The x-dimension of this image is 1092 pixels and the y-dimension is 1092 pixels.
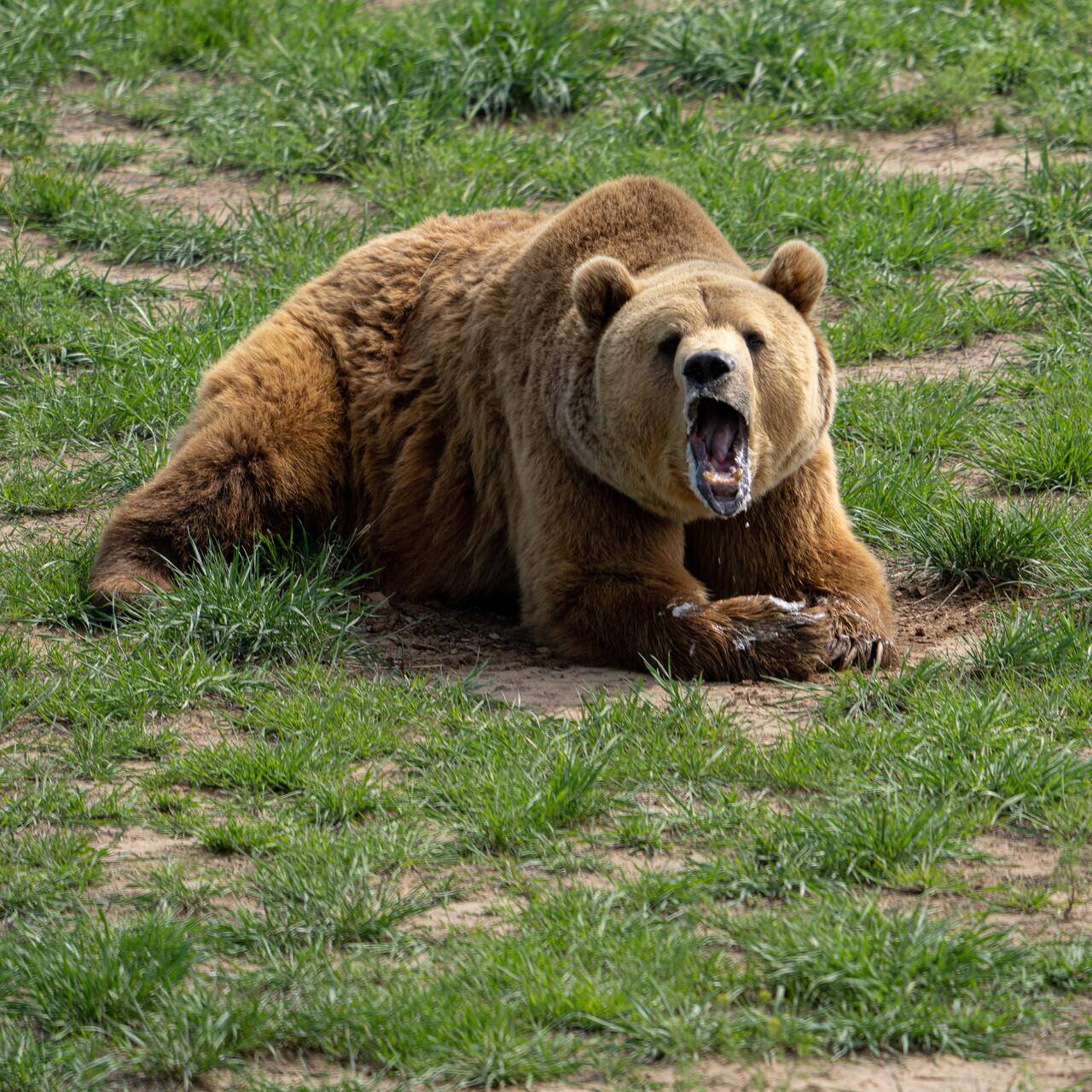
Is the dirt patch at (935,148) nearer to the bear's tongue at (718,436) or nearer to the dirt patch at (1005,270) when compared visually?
the dirt patch at (1005,270)

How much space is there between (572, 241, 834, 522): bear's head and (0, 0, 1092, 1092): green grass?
2.40ft

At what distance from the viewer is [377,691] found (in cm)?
553

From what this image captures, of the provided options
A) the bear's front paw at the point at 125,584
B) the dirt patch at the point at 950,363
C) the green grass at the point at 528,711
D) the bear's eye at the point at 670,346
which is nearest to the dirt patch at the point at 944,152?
the green grass at the point at 528,711

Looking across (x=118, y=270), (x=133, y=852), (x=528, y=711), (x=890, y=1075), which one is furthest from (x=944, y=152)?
(x=890, y=1075)

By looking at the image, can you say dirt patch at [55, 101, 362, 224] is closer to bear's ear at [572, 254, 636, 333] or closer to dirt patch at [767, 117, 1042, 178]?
dirt patch at [767, 117, 1042, 178]

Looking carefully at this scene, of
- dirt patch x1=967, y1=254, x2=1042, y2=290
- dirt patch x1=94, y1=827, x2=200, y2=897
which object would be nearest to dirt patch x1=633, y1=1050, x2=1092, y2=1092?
dirt patch x1=94, y1=827, x2=200, y2=897

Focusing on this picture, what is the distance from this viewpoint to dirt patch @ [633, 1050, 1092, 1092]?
3.39 meters

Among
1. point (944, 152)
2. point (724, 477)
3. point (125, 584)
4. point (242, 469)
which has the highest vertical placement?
point (944, 152)

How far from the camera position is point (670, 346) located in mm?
5676

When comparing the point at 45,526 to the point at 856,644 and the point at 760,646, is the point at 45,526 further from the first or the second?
the point at 856,644

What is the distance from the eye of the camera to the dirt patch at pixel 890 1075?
11.1ft

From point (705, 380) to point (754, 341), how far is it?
33 cm

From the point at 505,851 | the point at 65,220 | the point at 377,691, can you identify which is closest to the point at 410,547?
the point at 377,691

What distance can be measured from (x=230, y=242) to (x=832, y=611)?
15.8 feet
